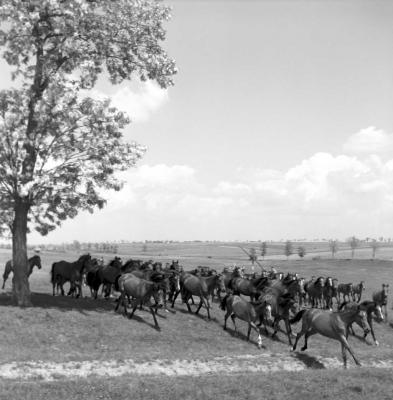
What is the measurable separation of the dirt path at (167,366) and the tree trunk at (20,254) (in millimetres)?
7207

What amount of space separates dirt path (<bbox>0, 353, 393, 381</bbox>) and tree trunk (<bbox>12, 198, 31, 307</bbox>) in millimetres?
7207

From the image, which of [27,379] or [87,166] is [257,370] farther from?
[87,166]

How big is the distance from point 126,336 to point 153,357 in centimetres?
268

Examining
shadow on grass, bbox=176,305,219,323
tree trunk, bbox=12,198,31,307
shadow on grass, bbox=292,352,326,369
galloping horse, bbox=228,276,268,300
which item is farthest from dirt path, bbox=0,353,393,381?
galloping horse, bbox=228,276,268,300

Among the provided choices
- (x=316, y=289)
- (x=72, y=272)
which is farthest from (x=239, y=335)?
(x=316, y=289)

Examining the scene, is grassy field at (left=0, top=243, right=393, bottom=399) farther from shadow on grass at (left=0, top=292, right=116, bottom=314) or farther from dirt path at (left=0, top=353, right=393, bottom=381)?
dirt path at (left=0, top=353, right=393, bottom=381)

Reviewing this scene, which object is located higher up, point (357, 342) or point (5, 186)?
point (5, 186)

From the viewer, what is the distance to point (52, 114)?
21109 millimetres

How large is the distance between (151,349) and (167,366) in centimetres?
189

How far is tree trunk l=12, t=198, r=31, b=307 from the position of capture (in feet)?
71.2

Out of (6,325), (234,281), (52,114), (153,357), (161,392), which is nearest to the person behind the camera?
(161,392)

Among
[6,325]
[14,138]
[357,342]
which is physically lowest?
[357,342]

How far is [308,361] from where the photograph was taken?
1883 cm

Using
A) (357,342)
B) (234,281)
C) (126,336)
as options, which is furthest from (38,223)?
(357,342)
